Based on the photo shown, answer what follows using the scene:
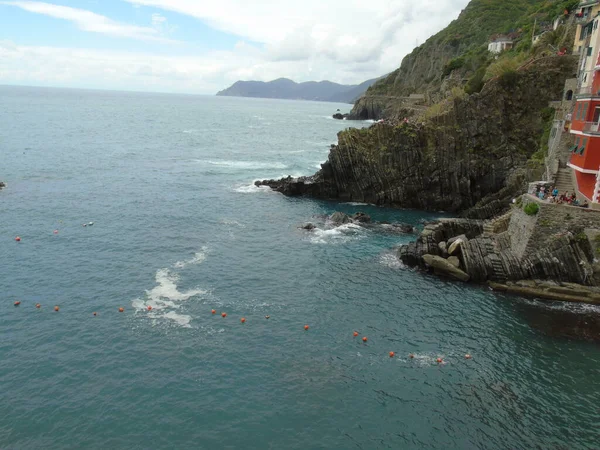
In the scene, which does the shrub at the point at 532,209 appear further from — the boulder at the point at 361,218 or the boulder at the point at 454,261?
the boulder at the point at 361,218

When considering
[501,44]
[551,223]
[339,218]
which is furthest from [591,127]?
[501,44]

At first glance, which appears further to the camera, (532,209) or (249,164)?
(249,164)

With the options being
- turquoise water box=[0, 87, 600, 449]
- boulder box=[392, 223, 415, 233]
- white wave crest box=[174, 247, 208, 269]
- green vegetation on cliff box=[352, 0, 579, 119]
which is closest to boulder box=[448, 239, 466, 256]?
turquoise water box=[0, 87, 600, 449]

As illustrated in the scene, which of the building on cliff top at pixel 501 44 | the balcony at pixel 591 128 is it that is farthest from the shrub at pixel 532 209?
the building on cliff top at pixel 501 44

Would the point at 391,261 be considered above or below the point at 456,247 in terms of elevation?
below

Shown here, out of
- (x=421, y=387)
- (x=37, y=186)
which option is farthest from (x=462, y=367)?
(x=37, y=186)

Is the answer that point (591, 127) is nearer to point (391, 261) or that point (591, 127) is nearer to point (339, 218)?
point (391, 261)

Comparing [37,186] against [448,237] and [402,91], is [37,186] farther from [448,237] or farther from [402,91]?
[402,91]
